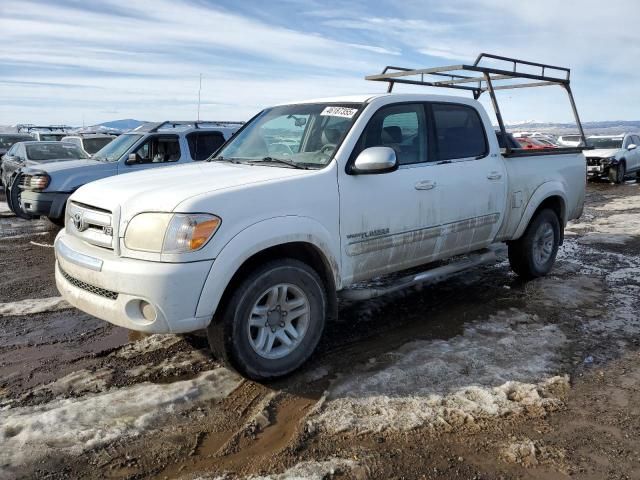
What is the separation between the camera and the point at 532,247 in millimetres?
6051

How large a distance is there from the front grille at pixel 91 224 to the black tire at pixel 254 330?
2.86ft

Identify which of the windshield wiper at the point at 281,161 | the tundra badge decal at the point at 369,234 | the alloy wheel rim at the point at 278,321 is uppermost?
the windshield wiper at the point at 281,161

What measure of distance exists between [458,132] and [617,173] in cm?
1668

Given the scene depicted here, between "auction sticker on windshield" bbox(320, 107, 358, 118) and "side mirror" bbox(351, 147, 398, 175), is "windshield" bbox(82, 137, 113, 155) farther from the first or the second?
"side mirror" bbox(351, 147, 398, 175)

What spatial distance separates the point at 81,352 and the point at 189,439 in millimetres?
1718

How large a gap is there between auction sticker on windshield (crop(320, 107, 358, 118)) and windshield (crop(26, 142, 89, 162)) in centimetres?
976

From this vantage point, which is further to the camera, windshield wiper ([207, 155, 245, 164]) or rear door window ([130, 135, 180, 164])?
rear door window ([130, 135, 180, 164])

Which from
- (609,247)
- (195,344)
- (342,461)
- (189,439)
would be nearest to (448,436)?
(342,461)

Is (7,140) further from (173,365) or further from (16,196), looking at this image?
(173,365)

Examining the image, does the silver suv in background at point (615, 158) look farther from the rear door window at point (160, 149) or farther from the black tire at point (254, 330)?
the black tire at point (254, 330)

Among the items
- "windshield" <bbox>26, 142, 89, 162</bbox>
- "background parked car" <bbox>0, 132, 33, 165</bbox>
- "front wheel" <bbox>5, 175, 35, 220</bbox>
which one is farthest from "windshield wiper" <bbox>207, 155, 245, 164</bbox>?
"background parked car" <bbox>0, 132, 33, 165</bbox>

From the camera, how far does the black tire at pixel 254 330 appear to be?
3.42 metres

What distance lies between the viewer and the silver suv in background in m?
19.0

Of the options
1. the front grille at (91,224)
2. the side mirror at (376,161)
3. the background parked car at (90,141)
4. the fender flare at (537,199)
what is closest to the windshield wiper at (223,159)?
the side mirror at (376,161)
